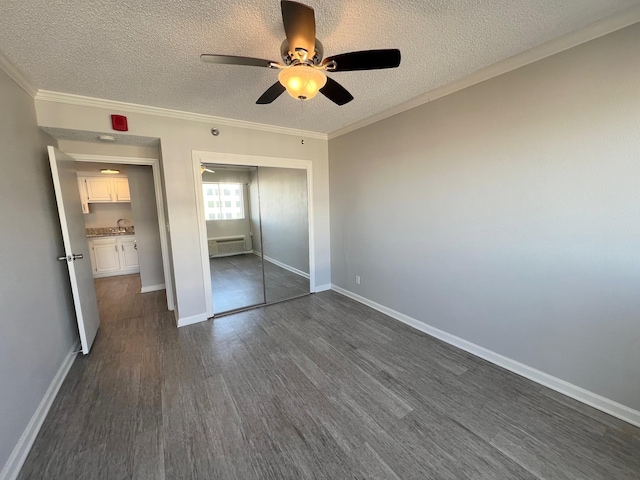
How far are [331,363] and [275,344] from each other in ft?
2.29

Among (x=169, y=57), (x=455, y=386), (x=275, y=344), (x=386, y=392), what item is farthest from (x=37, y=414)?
(x=455, y=386)

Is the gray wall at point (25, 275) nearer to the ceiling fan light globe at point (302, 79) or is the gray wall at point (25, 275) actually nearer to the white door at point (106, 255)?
the ceiling fan light globe at point (302, 79)

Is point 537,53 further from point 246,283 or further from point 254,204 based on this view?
point 246,283

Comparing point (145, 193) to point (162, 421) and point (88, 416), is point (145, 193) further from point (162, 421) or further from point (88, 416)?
point (162, 421)

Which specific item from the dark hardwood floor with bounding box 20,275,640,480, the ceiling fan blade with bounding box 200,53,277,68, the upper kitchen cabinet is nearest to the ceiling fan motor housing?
the ceiling fan blade with bounding box 200,53,277,68

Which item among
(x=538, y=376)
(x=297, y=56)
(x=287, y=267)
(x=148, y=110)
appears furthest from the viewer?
(x=287, y=267)

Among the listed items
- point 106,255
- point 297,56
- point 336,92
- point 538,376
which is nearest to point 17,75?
point 297,56

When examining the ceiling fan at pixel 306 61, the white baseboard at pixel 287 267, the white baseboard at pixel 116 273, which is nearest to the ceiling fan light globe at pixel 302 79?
the ceiling fan at pixel 306 61

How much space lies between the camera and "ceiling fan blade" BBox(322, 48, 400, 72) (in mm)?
1384

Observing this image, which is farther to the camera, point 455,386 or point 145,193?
point 145,193

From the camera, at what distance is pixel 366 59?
1.44 metres

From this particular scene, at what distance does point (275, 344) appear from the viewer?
2828 millimetres

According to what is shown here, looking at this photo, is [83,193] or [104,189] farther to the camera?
[104,189]

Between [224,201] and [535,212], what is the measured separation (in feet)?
12.7
